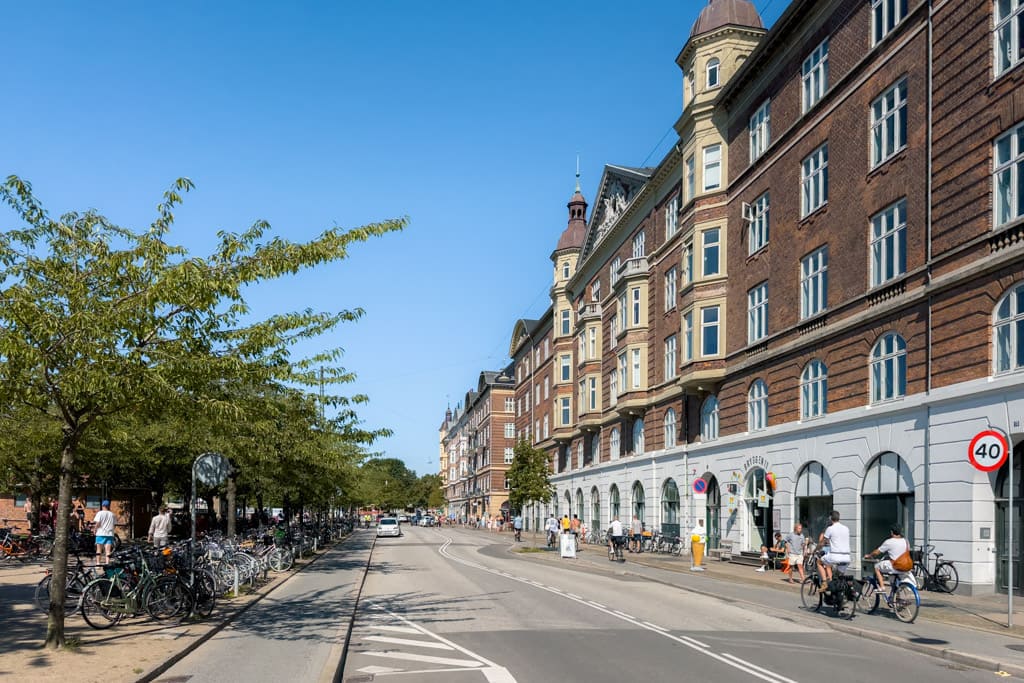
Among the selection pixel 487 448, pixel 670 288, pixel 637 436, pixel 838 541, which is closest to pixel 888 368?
pixel 838 541

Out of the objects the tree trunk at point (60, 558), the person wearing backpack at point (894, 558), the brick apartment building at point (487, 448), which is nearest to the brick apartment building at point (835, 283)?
the person wearing backpack at point (894, 558)

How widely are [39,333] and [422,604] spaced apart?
1013 cm

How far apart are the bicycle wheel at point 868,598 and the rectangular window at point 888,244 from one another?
8.60m

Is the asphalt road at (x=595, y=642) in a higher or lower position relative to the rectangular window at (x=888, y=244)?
lower

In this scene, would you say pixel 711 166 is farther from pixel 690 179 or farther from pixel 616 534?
pixel 616 534

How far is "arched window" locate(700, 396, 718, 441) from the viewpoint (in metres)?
36.7

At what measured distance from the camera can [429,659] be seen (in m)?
11.8

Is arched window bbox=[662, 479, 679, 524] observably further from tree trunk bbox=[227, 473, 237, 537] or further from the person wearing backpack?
the person wearing backpack

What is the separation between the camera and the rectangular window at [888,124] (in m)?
23.9

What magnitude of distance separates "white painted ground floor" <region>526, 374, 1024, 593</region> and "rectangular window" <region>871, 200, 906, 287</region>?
328 centimetres

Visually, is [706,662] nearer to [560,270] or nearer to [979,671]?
[979,671]

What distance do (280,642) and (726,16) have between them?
31498 millimetres

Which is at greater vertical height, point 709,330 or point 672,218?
point 672,218

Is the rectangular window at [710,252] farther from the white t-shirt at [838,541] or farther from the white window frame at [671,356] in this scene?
the white t-shirt at [838,541]
